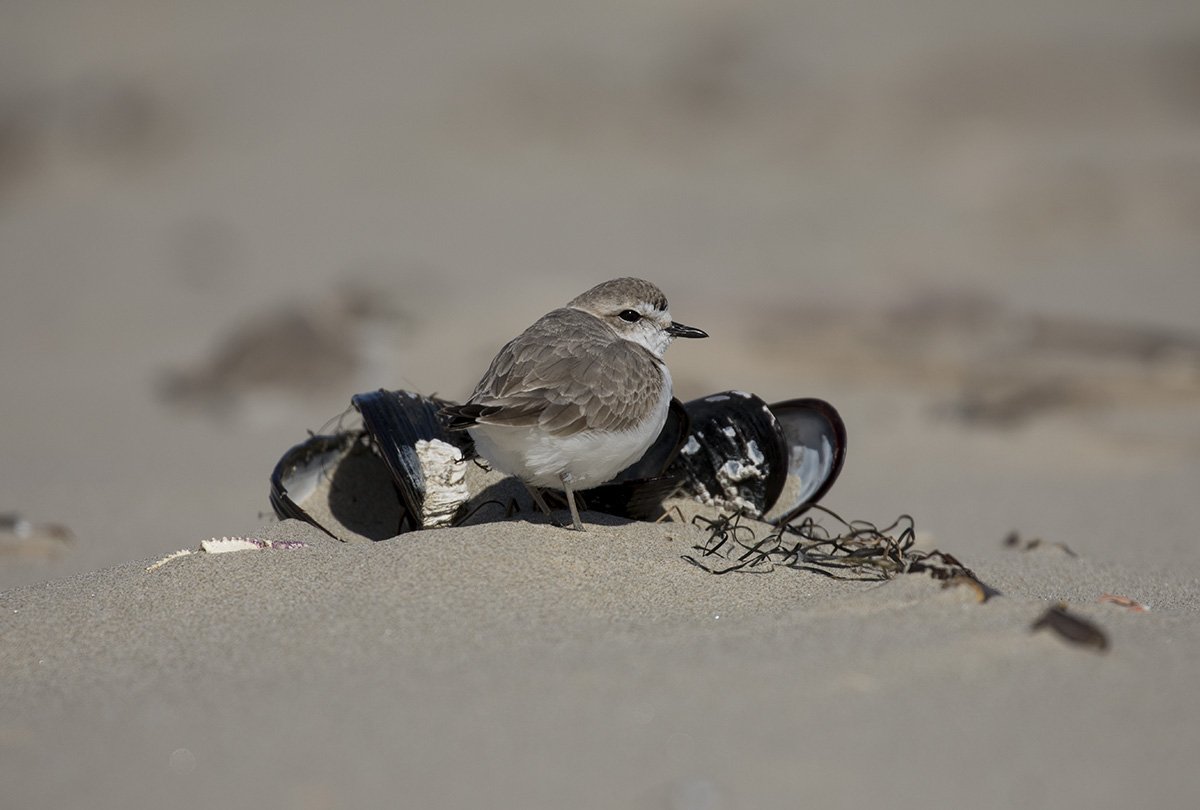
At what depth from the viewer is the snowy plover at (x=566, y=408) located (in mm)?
4277

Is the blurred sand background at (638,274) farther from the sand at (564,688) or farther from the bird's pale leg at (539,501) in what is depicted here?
the bird's pale leg at (539,501)

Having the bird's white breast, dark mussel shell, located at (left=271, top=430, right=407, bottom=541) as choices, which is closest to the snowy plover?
the bird's white breast

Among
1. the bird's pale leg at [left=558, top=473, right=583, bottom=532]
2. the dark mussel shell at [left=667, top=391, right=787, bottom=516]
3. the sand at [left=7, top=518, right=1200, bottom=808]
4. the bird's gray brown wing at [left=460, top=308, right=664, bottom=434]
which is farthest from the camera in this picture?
the dark mussel shell at [left=667, top=391, right=787, bottom=516]

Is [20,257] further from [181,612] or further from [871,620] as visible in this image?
[871,620]

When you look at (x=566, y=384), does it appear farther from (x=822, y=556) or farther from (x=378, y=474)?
(x=378, y=474)

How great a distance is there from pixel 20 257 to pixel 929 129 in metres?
14.6

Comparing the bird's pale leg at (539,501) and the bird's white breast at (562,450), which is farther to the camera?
the bird's pale leg at (539,501)

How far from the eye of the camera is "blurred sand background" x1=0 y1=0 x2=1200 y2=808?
304cm

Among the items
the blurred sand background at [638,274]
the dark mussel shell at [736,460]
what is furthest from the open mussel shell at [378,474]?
the dark mussel shell at [736,460]

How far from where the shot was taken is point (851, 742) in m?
2.69

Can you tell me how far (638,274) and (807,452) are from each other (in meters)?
9.36

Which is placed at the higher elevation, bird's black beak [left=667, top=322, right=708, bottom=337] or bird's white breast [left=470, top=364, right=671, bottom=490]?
bird's black beak [left=667, top=322, right=708, bottom=337]

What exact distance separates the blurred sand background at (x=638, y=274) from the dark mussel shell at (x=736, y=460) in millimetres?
994

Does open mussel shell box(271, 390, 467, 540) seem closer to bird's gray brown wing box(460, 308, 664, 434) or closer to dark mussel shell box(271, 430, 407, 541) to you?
dark mussel shell box(271, 430, 407, 541)
